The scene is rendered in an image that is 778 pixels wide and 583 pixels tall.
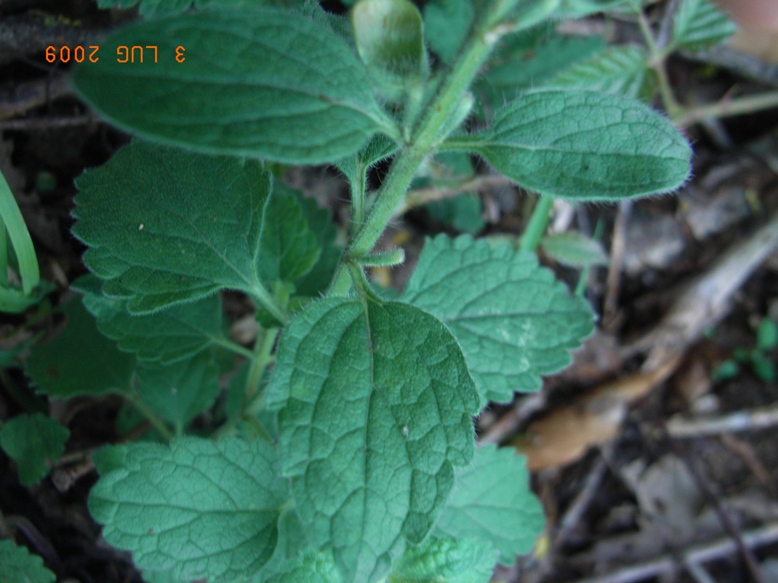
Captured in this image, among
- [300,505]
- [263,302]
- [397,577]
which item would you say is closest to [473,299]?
[263,302]

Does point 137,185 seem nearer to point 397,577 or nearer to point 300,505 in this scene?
point 300,505

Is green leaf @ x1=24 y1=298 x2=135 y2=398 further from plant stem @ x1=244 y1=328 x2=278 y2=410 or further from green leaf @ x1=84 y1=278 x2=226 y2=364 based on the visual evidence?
plant stem @ x1=244 y1=328 x2=278 y2=410

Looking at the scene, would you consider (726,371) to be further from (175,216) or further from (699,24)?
(175,216)

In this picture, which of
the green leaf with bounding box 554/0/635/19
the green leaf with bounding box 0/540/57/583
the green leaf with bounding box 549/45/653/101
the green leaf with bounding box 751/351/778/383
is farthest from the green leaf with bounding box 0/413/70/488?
the green leaf with bounding box 751/351/778/383

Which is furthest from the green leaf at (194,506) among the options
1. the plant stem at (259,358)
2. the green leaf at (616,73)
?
the green leaf at (616,73)

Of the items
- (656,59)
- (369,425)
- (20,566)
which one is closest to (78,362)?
(20,566)

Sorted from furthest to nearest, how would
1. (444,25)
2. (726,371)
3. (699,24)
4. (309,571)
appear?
(726,371)
(699,24)
(444,25)
(309,571)

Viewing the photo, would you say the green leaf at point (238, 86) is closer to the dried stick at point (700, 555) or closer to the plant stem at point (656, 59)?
the plant stem at point (656, 59)
